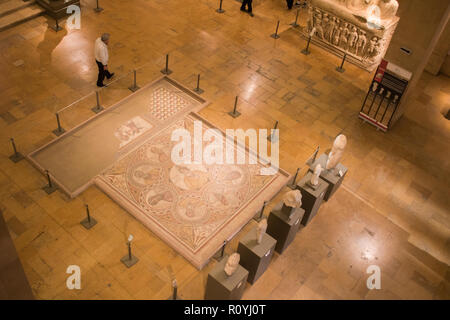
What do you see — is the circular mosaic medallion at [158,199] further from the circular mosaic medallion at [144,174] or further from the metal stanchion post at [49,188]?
the metal stanchion post at [49,188]

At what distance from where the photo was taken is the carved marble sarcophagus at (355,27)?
444 inches

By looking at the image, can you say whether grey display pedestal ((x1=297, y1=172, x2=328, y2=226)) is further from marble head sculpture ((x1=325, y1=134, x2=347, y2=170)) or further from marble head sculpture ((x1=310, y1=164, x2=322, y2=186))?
marble head sculpture ((x1=325, y1=134, x2=347, y2=170))

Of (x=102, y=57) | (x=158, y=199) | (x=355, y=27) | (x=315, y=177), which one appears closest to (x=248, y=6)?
(x=355, y=27)

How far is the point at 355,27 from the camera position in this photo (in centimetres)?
1173

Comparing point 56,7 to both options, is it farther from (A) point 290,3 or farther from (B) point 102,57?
(A) point 290,3

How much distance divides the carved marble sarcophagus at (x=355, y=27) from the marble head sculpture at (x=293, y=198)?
6101mm

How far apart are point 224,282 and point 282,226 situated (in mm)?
1565

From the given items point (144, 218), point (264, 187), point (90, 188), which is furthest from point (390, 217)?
point (90, 188)

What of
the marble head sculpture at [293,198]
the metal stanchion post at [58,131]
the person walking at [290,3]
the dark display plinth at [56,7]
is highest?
the marble head sculpture at [293,198]

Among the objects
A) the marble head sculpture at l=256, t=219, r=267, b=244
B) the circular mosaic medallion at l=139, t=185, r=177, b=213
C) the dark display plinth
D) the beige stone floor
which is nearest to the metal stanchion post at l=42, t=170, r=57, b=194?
the beige stone floor

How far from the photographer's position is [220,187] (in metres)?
8.83

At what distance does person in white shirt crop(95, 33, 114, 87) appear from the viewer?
9.73 meters

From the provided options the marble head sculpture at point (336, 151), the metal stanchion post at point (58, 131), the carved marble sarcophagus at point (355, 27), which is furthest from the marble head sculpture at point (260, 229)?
the carved marble sarcophagus at point (355, 27)

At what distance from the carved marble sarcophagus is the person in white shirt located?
18.2ft
